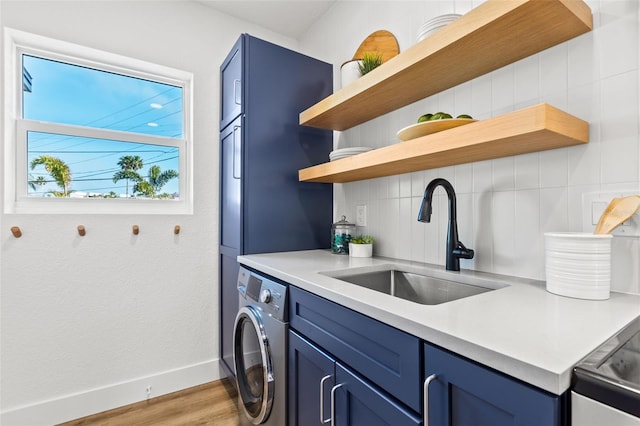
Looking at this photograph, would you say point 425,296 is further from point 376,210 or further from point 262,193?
point 262,193

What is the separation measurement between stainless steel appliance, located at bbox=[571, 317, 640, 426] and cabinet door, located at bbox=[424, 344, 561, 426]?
0.03m

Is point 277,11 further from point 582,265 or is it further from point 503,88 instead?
point 582,265

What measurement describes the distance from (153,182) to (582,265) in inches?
91.5

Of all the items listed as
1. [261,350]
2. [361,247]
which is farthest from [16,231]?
[361,247]

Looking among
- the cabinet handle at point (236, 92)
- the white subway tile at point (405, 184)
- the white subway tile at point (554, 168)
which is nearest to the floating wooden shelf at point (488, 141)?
the white subway tile at point (554, 168)

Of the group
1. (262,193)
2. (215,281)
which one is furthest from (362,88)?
(215,281)

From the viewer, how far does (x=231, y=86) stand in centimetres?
208

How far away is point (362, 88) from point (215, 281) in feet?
5.53

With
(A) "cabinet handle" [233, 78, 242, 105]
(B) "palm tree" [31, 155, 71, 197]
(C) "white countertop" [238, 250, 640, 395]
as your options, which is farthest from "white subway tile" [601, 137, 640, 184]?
(B) "palm tree" [31, 155, 71, 197]

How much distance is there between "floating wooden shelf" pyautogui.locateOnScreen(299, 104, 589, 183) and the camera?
2.78ft

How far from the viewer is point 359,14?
199 centimetres

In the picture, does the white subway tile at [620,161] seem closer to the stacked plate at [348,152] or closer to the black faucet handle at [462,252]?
the black faucet handle at [462,252]

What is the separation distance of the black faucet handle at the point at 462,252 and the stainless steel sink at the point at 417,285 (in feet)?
0.31

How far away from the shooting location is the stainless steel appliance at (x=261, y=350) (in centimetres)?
128
